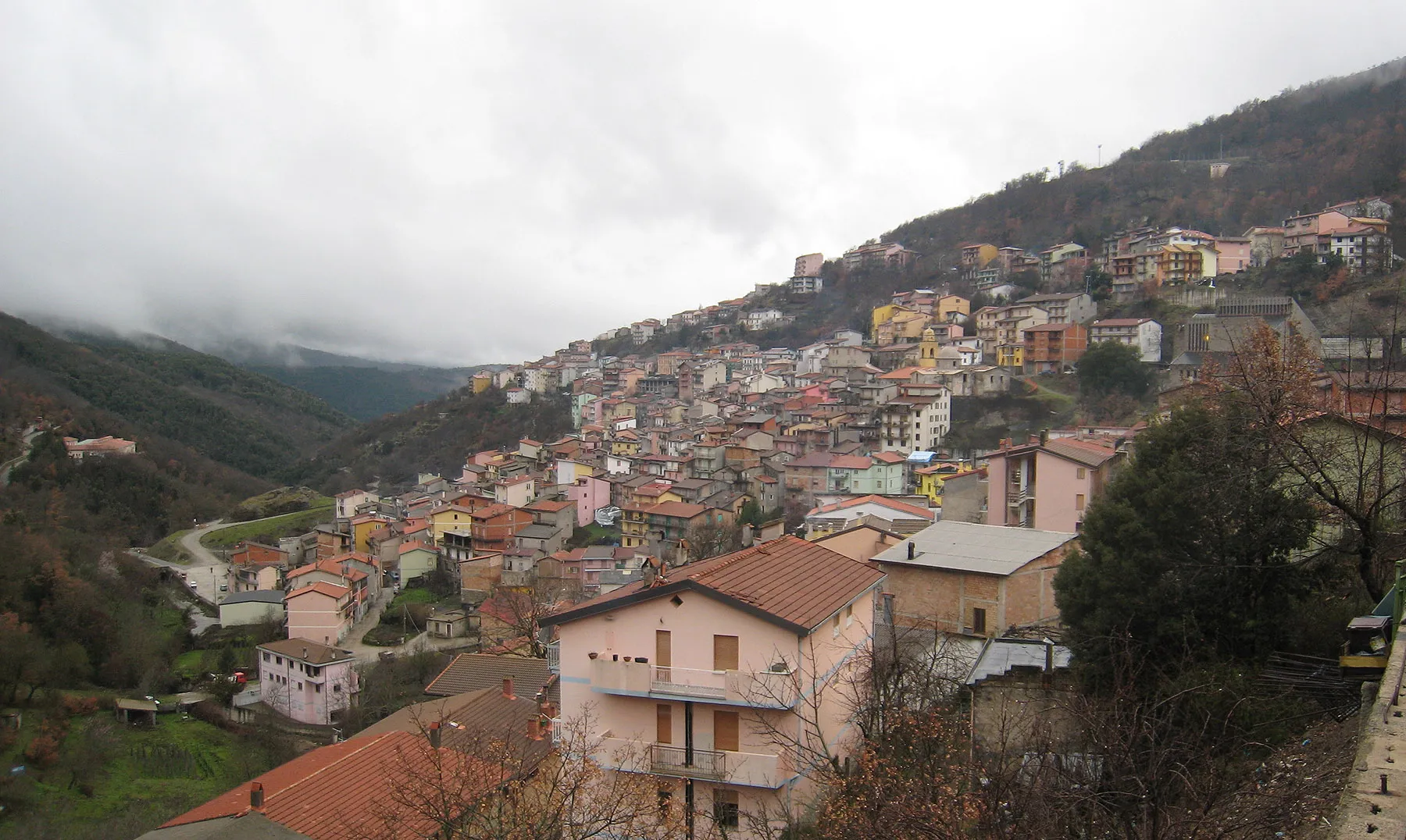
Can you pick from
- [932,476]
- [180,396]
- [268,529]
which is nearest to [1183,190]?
[932,476]

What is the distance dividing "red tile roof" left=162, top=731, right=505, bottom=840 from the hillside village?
0.06m

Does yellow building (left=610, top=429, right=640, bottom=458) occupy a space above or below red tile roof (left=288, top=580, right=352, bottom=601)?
above

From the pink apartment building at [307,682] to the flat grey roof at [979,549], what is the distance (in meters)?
20.0

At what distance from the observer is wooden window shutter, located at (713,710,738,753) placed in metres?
8.17

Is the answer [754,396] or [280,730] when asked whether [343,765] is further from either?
[754,396]

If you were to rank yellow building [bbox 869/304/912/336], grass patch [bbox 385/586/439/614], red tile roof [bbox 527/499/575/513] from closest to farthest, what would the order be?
grass patch [bbox 385/586/439/614]
red tile roof [bbox 527/499/575/513]
yellow building [bbox 869/304/912/336]

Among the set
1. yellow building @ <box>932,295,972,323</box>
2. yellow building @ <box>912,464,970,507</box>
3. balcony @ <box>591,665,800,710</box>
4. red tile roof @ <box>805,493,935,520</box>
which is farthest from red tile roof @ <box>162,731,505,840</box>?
yellow building @ <box>932,295,972,323</box>

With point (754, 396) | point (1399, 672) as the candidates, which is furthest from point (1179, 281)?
point (1399, 672)

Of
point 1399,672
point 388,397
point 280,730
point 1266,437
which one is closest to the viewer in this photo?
point 1399,672

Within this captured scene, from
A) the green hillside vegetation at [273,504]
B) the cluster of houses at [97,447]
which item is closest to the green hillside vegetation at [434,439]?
the green hillside vegetation at [273,504]

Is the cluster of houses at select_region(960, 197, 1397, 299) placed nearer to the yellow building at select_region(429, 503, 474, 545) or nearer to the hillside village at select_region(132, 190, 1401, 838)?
the hillside village at select_region(132, 190, 1401, 838)

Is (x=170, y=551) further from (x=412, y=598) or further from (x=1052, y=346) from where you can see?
(x=1052, y=346)

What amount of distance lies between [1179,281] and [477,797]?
56520 millimetres

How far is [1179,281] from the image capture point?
5253 centimetres
